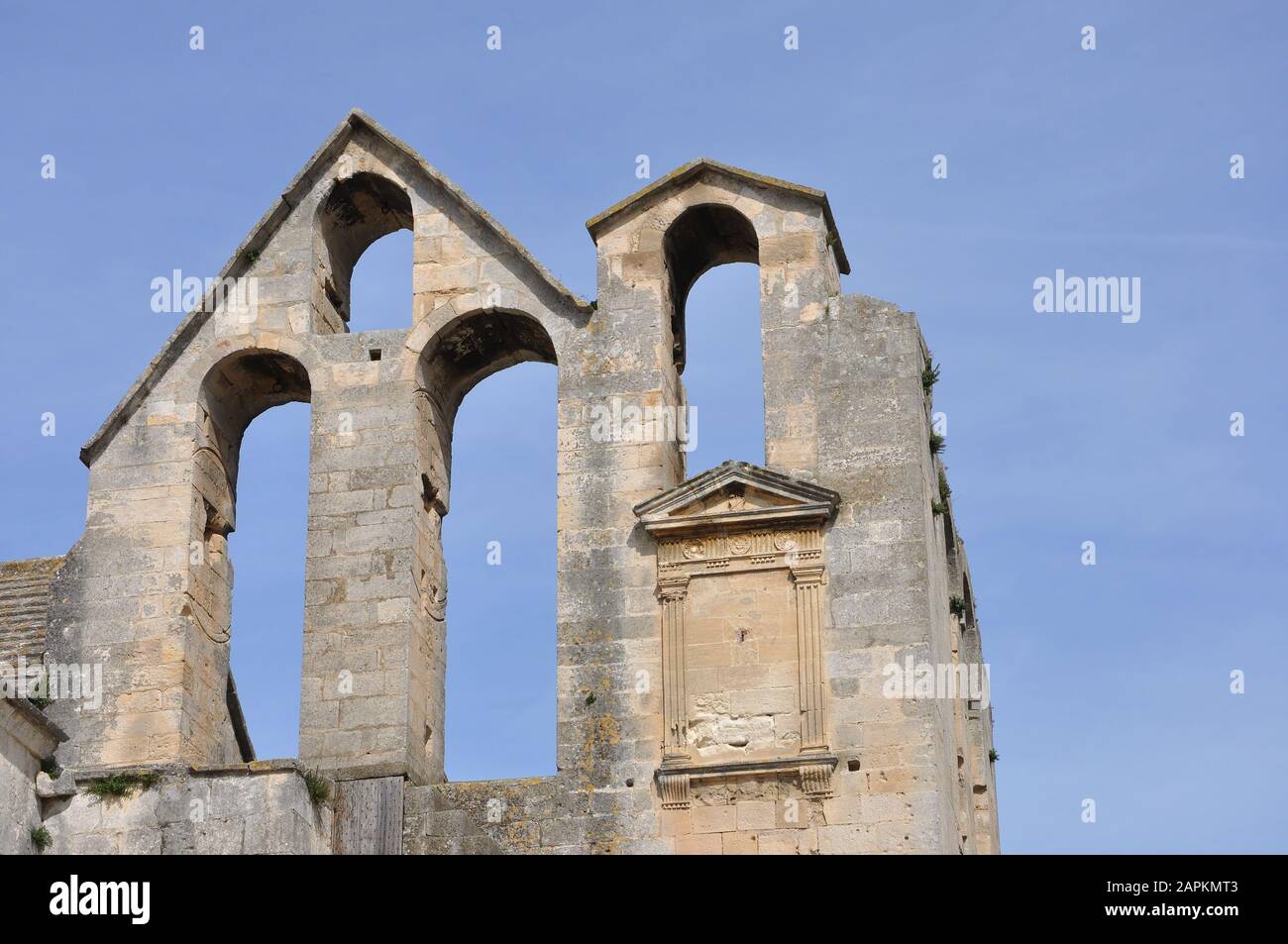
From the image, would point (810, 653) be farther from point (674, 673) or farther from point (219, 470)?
point (219, 470)

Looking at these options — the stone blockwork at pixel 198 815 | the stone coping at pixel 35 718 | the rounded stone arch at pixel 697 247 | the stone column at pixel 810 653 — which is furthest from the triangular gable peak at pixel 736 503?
the stone coping at pixel 35 718

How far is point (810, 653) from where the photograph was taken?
966 inches

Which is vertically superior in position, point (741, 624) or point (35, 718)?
point (741, 624)

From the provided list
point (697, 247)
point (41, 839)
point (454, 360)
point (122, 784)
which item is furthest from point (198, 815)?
point (697, 247)

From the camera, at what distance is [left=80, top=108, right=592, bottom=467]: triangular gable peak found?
26.9 meters

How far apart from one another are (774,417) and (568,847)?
4.47m

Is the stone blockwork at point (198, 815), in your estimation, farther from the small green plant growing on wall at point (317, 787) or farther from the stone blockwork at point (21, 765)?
the stone blockwork at point (21, 765)

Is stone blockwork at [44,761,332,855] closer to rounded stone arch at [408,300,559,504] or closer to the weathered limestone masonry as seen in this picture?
the weathered limestone masonry

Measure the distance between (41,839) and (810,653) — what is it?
6.84 metres

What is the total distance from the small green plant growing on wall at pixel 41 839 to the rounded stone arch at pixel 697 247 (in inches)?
296

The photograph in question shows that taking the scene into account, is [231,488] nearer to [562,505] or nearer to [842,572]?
[562,505]

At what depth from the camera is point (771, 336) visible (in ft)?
85.8
